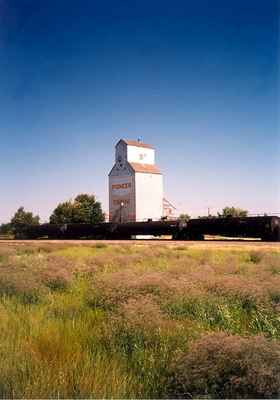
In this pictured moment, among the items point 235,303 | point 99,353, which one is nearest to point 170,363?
point 99,353

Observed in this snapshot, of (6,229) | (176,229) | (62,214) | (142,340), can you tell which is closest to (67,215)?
(62,214)

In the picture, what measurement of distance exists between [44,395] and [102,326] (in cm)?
203

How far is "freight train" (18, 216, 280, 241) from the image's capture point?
3150 centimetres

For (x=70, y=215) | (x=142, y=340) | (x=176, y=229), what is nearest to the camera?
(x=142, y=340)

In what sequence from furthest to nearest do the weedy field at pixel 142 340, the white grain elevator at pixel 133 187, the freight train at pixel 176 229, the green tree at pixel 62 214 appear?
the green tree at pixel 62 214
the white grain elevator at pixel 133 187
the freight train at pixel 176 229
the weedy field at pixel 142 340

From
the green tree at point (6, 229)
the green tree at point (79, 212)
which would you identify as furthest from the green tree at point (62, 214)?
the green tree at point (6, 229)

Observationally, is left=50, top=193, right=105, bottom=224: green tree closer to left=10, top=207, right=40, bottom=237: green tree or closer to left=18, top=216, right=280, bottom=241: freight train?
left=10, top=207, right=40, bottom=237: green tree

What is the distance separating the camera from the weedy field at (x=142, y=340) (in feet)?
12.3

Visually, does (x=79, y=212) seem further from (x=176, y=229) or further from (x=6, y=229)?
(x=176, y=229)

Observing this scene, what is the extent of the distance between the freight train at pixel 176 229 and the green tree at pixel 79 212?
9.44 metres

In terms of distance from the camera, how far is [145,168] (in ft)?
184

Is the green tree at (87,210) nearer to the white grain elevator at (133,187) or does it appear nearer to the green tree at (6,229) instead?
the white grain elevator at (133,187)

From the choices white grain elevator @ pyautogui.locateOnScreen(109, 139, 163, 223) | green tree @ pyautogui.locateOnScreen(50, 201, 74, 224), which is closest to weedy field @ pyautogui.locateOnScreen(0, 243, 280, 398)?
white grain elevator @ pyautogui.locateOnScreen(109, 139, 163, 223)

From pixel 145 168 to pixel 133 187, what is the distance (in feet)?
11.9
